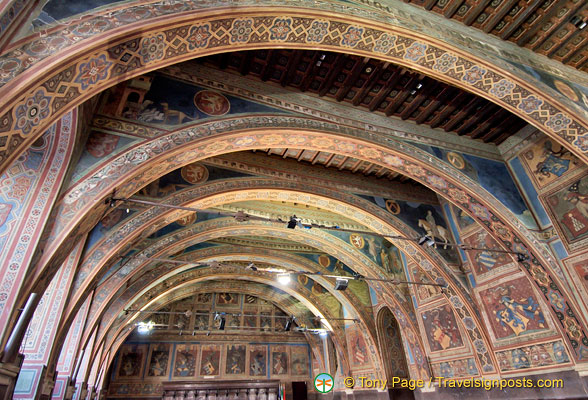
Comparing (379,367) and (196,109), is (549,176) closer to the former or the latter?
(196,109)

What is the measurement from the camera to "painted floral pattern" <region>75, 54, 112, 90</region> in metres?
3.93

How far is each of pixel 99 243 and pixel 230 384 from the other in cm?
1512

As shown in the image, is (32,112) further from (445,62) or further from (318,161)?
(318,161)

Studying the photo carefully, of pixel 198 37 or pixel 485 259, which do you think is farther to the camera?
pixel 485 259

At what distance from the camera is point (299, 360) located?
21.5 meters

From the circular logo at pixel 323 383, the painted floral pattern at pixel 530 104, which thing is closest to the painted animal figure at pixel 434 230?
the painted floral pattern at pixel 530 104

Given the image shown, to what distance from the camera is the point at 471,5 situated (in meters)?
6.25

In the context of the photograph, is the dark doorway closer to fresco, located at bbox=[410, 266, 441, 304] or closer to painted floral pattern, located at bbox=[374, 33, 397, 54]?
fresco, located at bbox=[410, 266, 441, 304]

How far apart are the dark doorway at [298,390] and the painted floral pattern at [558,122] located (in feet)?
62.9

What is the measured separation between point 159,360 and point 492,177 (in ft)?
62.2

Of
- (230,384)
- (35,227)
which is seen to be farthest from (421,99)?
(230,384)

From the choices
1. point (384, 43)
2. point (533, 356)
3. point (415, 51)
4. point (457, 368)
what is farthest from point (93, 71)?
point (457, 368)

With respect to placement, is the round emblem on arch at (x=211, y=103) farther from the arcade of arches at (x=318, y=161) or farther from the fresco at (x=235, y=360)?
the fresco at (x=235, y=360)

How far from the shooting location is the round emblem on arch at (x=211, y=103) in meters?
6.63
